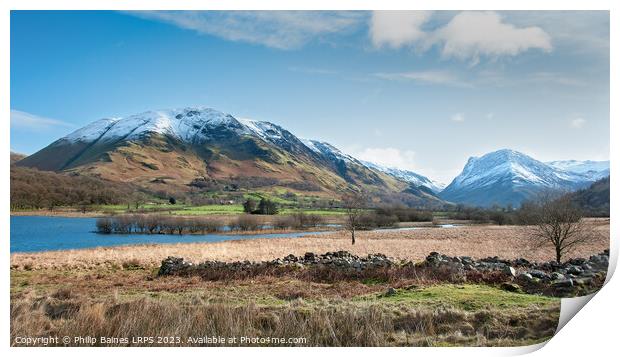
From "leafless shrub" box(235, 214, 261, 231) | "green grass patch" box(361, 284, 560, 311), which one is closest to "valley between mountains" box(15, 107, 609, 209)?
"leafless shrub" box(235, 214, 261, 231)

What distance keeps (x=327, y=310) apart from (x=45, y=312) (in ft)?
20.3

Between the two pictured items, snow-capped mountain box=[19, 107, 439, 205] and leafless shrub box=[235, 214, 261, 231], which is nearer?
snow-capped mountain box=[19, 107, 439, 205]

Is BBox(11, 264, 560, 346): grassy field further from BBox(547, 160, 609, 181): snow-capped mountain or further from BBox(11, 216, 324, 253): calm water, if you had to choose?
BBox(11, 216, 324, 253): calm water

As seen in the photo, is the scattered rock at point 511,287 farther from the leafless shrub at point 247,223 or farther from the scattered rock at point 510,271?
the leafless shrub at point 247,223

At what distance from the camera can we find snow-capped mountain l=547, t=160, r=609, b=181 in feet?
37.7

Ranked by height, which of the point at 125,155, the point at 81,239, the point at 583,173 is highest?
the point at 125,155

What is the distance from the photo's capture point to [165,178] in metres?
44.0

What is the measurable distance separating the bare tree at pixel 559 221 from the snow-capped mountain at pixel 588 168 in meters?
1.19

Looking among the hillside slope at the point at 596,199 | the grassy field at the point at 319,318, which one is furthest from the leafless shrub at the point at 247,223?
the hillside slope at the point at 596,199

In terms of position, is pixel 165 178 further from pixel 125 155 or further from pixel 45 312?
pixel 45 312

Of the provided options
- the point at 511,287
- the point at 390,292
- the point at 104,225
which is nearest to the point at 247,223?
the point at 104,225

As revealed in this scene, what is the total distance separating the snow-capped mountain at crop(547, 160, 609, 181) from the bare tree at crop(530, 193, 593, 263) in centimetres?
119

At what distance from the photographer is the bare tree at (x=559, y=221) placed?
1399 cm

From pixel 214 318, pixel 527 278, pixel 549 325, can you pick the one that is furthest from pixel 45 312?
pixel 527 278
